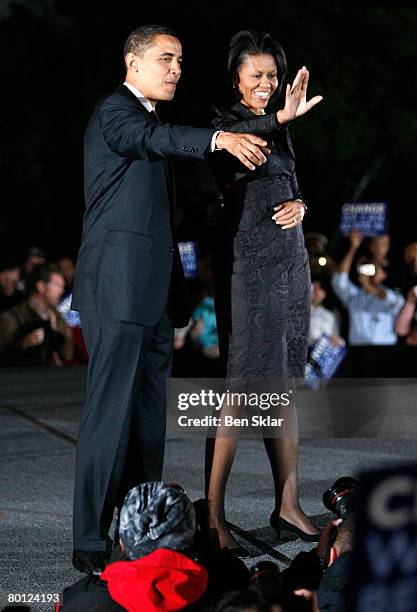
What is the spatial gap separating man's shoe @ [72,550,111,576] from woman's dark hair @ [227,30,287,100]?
192 centimetres

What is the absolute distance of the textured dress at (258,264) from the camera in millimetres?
4754

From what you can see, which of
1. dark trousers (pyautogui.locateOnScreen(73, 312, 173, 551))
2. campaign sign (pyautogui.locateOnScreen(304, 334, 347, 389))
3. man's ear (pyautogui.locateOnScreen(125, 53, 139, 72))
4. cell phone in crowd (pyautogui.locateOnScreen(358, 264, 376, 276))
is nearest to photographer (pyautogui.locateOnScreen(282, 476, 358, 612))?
dark trousers (pyautogui.locateOnScreen(73, 312, 173, 551))

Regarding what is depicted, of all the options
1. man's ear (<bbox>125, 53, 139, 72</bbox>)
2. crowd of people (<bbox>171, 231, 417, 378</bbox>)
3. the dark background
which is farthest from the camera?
the dark background

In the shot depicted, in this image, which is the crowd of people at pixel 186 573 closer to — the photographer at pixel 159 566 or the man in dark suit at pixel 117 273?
the photographer at pixel 159 566

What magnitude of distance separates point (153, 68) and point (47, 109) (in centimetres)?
2359

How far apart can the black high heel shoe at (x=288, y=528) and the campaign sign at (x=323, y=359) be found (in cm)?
436

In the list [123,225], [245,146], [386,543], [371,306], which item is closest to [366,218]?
[371,306]

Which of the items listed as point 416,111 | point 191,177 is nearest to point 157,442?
point 191,177

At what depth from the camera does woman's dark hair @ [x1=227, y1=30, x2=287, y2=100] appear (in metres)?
4.77

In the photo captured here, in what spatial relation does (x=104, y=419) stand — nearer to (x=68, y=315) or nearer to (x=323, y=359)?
(x=323, y=359)

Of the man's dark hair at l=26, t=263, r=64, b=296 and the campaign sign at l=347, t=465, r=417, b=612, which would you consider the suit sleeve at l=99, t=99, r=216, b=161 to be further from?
the man's dark hair at l=26, t=263, r=64, b=296

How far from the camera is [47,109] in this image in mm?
27406

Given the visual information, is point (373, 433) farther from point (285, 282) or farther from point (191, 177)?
point (191, 177)

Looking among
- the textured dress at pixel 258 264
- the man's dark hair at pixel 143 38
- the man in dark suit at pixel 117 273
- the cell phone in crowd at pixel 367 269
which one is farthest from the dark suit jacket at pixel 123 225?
the cell phone in crowd at pixel 367 269
